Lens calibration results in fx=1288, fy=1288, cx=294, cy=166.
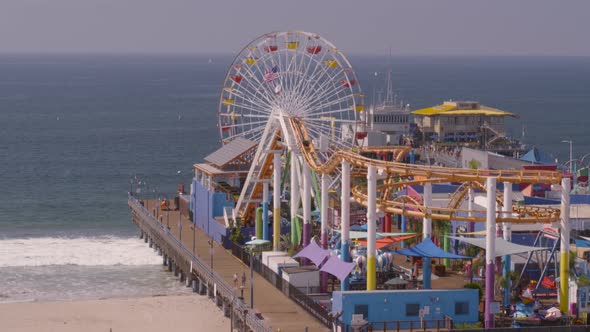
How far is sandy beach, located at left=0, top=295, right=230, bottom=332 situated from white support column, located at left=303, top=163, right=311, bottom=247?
628 centimetres

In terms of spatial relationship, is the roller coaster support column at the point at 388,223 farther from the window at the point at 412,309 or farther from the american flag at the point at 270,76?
the window at the point at 412,309

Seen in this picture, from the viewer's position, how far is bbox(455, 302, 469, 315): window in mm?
54812

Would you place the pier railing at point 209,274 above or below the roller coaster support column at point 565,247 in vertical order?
below

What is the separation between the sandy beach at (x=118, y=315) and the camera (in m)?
61.8

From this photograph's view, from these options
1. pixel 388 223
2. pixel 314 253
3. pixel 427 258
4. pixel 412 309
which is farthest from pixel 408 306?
pixel 388 223

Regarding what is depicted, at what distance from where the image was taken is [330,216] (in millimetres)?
77625

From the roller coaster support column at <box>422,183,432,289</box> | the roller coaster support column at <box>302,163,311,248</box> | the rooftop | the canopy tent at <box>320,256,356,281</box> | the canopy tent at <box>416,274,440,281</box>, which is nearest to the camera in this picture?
the canopy tent at <box>320,256,356,281</box>

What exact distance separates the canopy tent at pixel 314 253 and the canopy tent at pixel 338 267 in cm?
213

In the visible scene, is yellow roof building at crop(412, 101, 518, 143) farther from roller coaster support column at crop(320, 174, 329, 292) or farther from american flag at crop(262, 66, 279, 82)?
roller coaster support column at crop(320, 174, 329, 292)

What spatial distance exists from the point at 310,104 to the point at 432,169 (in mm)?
23795

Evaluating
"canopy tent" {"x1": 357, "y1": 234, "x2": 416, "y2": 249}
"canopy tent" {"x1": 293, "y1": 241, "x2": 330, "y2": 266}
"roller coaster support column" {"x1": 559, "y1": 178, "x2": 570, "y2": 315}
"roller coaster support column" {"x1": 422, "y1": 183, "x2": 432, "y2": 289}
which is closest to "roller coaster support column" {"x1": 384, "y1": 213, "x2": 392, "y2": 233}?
"canopy tent" {"x1": 357, "y1": 234, "x2": 416, "y2": 249}

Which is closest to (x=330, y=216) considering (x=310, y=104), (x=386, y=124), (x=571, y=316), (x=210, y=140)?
(x=310, y=104)

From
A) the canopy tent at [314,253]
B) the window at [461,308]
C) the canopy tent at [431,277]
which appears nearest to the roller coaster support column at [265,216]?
the canopy tent at [314,253]

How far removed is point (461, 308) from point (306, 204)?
1524cm
